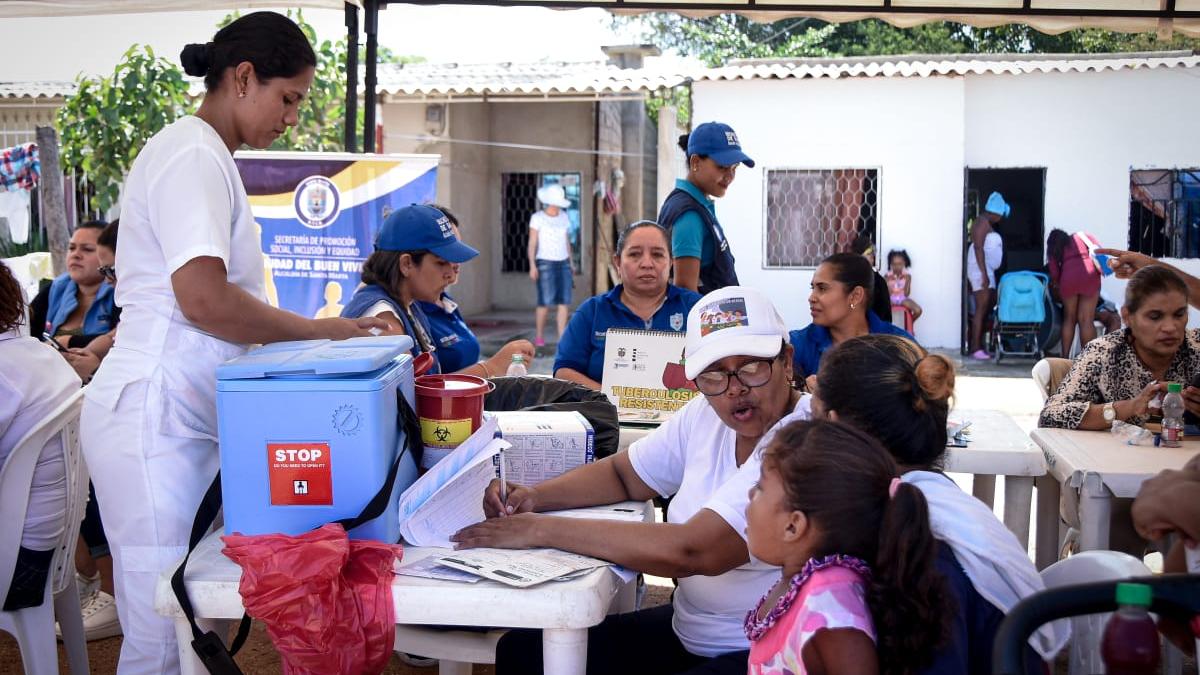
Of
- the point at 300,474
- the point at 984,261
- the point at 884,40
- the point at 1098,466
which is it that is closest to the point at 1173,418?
the point at 1098,466

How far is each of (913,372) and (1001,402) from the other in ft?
24.2

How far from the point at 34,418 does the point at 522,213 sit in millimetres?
13251

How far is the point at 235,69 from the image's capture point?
2275 millimetres

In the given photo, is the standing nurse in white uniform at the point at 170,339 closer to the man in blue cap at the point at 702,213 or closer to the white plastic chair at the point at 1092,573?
the white plastic chair at the point at 1092,573

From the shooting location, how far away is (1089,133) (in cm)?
1174

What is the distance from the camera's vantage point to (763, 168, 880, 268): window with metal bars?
12.1 m

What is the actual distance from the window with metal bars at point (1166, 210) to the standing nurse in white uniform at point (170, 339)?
11.7 metres

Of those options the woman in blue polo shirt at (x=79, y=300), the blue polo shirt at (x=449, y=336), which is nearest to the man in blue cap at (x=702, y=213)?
the blue polo shirt at (x=449, y=336)

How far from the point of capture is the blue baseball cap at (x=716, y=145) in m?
4.70

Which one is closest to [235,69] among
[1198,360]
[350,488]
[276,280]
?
[350,488]

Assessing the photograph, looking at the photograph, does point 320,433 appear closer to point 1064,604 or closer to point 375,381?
point 375,381

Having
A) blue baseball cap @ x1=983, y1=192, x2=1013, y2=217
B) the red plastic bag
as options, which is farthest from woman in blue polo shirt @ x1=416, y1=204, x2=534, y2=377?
blue baseball cap @ x1=983, y1=192, x2=1013, y2=217

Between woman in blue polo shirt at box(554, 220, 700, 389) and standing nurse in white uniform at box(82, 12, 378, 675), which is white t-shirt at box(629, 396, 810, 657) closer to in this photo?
standing nurse in white uniform at box(82, 12, 378, 675)

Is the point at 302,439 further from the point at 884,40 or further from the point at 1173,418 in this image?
the point at 884,40
